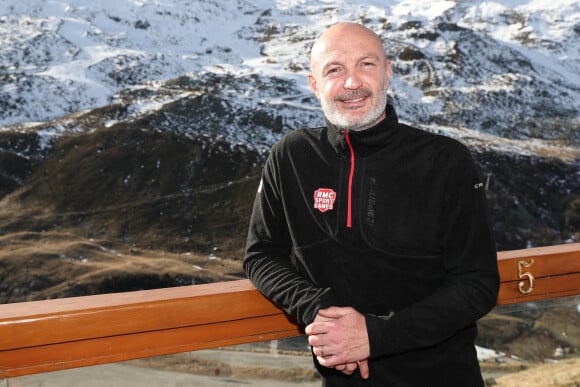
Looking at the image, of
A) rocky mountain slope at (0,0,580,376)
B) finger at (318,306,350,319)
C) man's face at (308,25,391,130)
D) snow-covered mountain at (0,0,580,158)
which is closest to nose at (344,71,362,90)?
man's face at (308,25,391,130)

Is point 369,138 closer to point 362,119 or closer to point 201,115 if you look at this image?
point 362,119

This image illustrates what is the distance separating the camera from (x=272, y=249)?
3.89ft

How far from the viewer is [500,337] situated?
1.50m

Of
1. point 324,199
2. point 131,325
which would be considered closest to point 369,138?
point 324,199

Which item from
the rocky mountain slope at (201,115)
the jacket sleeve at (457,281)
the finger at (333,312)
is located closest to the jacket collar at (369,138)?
the jacket sleeve at (457,281)

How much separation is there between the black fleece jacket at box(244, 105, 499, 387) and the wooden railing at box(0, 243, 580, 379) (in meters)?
0.09

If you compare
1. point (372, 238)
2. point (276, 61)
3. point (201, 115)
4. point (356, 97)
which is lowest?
point (201, 115)

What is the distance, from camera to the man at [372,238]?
1.01m

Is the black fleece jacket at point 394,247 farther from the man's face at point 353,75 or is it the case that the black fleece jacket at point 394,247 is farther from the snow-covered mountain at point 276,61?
the snow-covered mountain at point 276,61

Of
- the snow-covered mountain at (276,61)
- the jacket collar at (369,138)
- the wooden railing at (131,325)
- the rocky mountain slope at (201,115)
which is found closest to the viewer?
the wooden railing at (131,325)

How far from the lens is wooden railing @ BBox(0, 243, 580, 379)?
99 cm

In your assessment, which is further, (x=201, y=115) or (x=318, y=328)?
(x=201, y=115)

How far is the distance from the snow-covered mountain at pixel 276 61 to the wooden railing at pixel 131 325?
35.8m

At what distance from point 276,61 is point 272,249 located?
4789 cm
